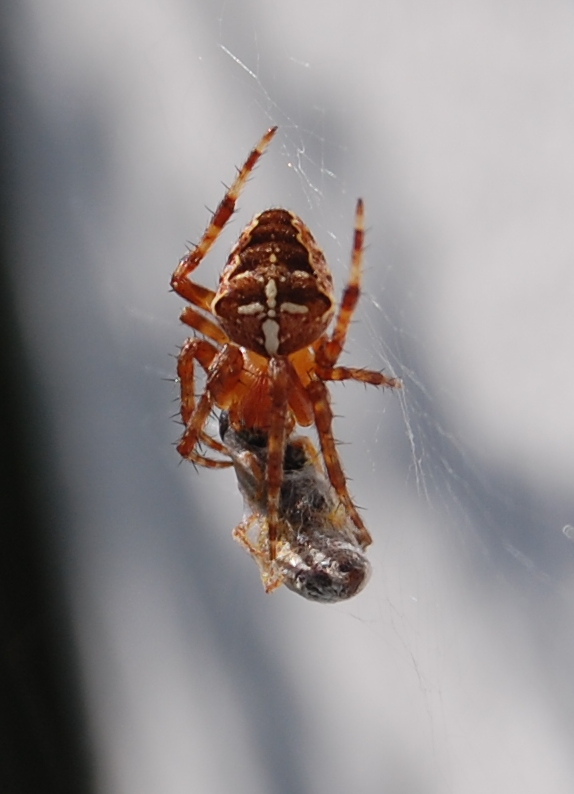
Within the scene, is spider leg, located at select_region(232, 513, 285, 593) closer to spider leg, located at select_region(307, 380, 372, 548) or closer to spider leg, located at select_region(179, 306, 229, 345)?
spider leg, located at select_region(307, 380, 372, 548)

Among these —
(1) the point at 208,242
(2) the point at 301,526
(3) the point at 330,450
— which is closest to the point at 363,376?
(3) the point at 330,450

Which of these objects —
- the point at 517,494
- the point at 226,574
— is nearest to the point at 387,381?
the point at 517,494

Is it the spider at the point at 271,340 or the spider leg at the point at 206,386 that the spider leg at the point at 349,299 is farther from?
the spider leg at the point at 206,386

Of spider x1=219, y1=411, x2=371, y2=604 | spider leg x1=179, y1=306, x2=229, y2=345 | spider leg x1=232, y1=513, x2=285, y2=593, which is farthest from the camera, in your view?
spider leg x1=179, y1=306, x2=229, y2=345

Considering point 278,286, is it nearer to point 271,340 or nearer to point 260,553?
point 271,340

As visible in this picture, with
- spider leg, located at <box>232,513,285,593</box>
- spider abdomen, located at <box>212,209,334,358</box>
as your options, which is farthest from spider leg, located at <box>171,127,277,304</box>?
spider leg, located at <box>232,513,285,593</box>

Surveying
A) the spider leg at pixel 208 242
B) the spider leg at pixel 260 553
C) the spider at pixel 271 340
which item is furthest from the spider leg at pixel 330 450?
the spider leg at pixel 208 242

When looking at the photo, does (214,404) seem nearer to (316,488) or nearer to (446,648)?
(316,488)

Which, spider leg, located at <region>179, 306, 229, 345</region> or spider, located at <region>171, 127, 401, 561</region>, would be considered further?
spider leg, located at <region>179, 306, 229, 345</region>
